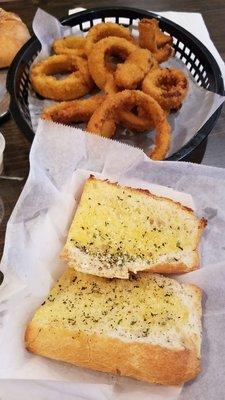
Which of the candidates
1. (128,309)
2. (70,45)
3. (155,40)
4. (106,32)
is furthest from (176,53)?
(128,309)

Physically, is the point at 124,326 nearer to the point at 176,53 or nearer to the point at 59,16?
the point at 176,53

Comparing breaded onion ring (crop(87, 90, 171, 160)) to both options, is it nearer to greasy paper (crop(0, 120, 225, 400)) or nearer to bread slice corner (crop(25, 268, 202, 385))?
greasy paper (crop(0, 120, 225, 400))

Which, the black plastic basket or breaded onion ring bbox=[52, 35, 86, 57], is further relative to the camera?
breaded onion ring bbox=[52, 35, 86, 57]

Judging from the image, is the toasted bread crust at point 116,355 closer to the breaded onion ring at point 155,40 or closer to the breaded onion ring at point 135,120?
the breaded onion ring at point 135,120

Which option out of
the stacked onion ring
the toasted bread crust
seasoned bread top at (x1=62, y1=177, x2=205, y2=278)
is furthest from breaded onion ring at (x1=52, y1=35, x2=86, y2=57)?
the toasted bread crust

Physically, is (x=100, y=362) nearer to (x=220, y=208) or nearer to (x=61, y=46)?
Result: (x=220, y=208)

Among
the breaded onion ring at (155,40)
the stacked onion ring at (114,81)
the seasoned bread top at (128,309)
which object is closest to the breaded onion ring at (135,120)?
the stacked onion ring at (114,81)
